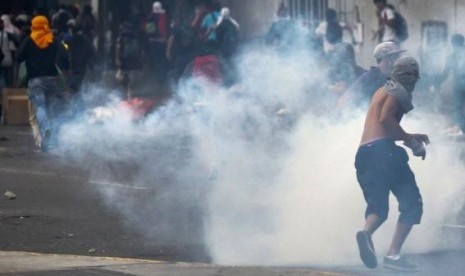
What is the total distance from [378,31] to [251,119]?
10439mm

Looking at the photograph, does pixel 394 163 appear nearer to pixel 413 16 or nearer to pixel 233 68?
pixel 233 68

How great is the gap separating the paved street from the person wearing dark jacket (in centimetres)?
262

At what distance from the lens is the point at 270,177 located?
12188mm

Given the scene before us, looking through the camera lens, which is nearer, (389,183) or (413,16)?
(389,183)

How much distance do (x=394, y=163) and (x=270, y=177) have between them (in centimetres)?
201

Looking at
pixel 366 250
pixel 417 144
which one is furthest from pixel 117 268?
pixel 417 144

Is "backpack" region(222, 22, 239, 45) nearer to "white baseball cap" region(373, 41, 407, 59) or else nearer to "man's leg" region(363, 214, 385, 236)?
"white baseball cap" region(373, 41, 407, 59)

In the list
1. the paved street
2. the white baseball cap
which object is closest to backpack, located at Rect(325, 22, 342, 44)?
the paved street

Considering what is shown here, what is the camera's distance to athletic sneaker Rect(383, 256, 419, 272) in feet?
33.4

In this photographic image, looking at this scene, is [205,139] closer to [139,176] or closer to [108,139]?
[139,176]

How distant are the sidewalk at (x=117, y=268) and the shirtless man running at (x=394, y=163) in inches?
24.1

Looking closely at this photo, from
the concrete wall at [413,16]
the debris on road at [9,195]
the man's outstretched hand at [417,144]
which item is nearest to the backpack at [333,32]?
the concrete wall at [413,16]

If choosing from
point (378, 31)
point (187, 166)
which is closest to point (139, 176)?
point (187, 166)

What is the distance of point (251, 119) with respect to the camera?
553 inches
